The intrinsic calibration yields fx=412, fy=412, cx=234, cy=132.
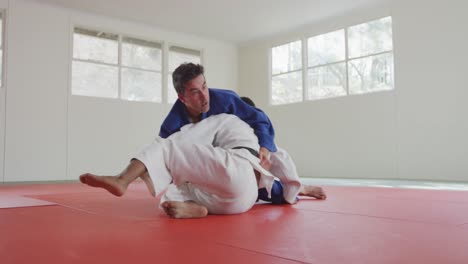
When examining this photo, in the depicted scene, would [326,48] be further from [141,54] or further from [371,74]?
[141,54]

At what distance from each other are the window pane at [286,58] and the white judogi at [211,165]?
6.52 meters

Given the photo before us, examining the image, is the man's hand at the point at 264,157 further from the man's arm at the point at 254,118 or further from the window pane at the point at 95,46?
the window pane at the point at 95,46

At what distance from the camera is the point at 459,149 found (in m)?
6.09

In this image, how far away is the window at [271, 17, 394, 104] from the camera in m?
7.34

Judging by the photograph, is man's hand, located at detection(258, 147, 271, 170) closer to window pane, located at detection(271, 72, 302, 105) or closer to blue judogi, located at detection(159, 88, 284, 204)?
blue judogi, located at detection(159, 88, 284, 204)

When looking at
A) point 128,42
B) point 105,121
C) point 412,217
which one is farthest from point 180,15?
point 412,217

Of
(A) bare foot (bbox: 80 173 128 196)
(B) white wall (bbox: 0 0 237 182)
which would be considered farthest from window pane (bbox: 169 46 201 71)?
(A) bare foot (bbox: 80 173 128 196)

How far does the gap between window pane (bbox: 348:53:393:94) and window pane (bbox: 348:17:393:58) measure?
0.46 ft

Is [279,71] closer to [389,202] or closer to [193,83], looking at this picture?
[389,202]

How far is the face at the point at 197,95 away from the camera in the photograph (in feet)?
7.50

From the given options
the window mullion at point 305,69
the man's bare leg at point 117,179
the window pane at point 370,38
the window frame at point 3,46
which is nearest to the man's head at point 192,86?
the man's bare leg at point 117,179

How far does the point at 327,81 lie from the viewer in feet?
26.9

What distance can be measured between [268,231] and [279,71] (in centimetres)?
769

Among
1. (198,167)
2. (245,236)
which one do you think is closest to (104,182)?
(198,167)
